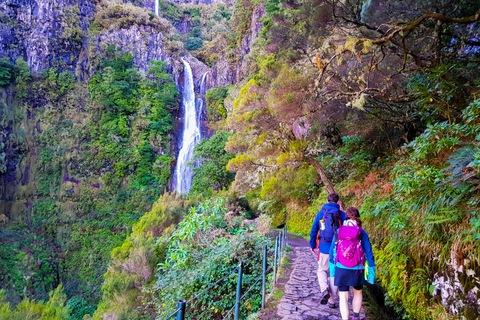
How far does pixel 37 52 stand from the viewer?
2652 cm

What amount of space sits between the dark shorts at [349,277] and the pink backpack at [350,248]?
72mm

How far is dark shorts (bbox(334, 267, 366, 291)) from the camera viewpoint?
2590 millimetres

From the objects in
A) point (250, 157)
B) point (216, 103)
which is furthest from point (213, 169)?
point (216, 103)

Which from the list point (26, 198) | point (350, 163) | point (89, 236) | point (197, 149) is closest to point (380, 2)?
point (350, 163)

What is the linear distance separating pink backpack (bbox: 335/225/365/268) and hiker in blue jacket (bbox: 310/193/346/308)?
1.69ft

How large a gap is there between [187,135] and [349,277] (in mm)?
25424

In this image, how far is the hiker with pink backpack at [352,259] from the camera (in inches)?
102

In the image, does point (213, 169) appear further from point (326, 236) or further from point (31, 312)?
point (326, 236)

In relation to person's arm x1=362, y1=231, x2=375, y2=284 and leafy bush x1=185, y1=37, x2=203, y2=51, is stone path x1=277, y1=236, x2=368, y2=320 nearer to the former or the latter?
person's arm x1=362, y1=231, x2=375, y2=284

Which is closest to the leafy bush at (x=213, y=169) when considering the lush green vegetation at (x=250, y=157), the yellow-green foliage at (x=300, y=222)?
the lush green vegetation at (x=250, y=157)

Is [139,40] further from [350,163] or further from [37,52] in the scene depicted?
[350,163]

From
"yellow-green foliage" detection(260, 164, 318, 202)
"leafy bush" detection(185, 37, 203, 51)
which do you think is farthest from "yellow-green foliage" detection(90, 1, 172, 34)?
"yellow-green foliage" detection(260, 164, 318, 202)

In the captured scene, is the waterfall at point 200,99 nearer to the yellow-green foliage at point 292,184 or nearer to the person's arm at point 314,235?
the yellow-green foliage at point 292,184

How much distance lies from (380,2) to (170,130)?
79.2 feet
